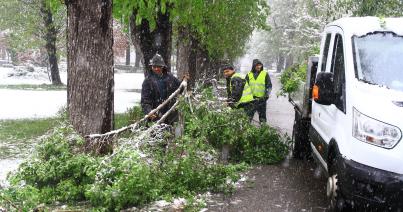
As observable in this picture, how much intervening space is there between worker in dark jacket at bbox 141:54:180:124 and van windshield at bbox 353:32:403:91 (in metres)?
3.83

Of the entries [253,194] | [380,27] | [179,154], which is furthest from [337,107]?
[179,154]

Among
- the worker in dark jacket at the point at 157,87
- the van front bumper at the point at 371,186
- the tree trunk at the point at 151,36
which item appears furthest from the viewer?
the tree trunk at the point at 151,36

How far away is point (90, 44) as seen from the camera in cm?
716

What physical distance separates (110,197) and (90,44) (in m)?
2.53

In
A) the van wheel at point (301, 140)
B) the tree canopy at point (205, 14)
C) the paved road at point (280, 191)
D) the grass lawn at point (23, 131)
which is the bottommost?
the grass lawn at point (23, 131)

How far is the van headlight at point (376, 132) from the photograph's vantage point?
452 cm

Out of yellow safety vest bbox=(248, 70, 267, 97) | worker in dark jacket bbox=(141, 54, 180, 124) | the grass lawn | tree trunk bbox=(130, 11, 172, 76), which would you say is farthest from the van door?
tree trunk bbox=(130, 11, 172, 76)

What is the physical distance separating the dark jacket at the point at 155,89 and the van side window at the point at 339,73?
334 cm

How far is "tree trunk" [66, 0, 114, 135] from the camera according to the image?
23.3 feet

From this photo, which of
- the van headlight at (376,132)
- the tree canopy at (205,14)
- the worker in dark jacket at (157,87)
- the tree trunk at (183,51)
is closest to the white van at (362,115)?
the van headlight at (376,132)

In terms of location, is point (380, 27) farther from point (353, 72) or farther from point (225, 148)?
point (225, 148)

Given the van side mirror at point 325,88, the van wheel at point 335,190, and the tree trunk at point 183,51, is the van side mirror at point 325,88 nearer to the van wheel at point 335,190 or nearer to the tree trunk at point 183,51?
the van wheel at point 335,190

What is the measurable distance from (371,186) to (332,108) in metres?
1.44

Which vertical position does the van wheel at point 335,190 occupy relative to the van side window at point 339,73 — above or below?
below
